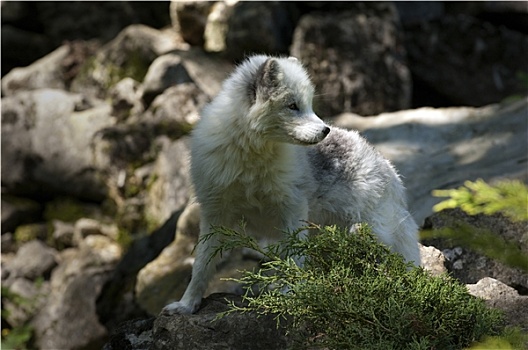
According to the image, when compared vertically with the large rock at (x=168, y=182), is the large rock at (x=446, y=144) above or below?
above

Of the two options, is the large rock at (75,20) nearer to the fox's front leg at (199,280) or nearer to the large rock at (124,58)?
the large rock at (124,58)

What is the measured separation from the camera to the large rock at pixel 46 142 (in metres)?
11.5

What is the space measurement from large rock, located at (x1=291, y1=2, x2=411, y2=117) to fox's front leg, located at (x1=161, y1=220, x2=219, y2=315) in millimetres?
6475

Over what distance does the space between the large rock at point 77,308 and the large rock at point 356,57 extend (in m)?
4.00

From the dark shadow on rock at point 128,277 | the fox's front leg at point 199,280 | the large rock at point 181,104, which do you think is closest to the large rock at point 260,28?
the large rock at point 181,104

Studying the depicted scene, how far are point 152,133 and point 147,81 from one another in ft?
3.21

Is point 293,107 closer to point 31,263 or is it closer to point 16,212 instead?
point 31,263

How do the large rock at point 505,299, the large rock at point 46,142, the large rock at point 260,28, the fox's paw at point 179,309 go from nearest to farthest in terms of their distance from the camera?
the large rock at point 505,299, the fox's paw at point 179,309, the large rock at point 260,28, the large rock at point 46,142

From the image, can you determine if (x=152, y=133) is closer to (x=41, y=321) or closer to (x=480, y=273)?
(x=41, y=321)

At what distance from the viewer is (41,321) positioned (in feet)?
31.8

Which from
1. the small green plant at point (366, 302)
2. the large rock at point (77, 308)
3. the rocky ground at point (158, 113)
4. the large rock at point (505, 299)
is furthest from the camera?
the large rock at point (77, 308)

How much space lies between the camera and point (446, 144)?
9609mm

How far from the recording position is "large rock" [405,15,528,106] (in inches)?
493

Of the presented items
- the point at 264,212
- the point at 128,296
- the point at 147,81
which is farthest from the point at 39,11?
the point at 264,212
